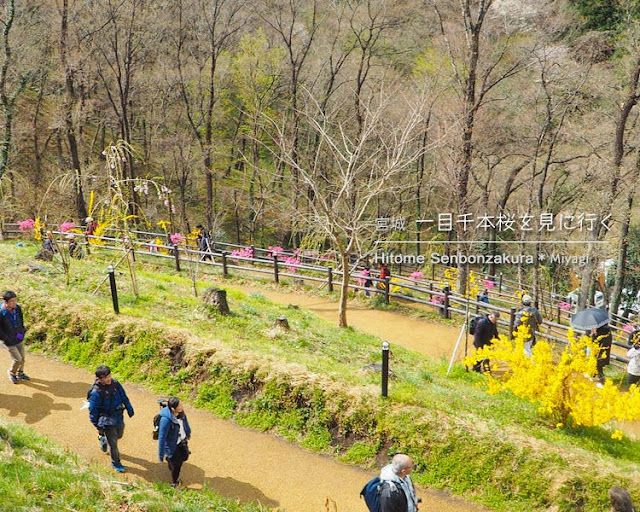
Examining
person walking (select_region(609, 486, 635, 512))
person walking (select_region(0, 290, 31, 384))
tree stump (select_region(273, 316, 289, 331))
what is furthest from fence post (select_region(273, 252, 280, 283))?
person walking (select_region(609, 486, 635, 512))

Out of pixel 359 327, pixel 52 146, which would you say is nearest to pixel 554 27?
pixel 359 327

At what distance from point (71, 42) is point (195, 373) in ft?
64.4

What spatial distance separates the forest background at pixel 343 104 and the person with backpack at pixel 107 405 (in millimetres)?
9702

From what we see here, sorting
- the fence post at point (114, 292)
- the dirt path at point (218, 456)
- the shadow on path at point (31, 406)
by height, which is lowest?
the dirt path at point (218, 456)

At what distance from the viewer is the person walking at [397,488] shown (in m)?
4.76

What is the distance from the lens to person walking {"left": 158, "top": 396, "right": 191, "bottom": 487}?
5.93 m

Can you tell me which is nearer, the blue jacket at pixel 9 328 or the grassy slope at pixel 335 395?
the grassy slope at pixel 335 395

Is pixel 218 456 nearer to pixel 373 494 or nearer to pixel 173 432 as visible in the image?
pixel 173 432

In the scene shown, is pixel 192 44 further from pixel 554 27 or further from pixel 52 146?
pixel 554 27

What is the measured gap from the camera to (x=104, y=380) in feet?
20.1

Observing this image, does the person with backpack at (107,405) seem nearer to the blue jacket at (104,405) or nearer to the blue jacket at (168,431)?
the blue jacket at (104,405)

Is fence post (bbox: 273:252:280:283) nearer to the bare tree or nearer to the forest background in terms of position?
the bare tree

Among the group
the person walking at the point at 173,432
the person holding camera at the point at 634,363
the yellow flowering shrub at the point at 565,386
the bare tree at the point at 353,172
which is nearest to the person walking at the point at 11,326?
the person walking at the point at 173,432

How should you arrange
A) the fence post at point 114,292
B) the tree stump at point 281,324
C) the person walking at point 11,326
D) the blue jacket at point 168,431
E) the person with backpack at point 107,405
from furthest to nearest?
the tree stump at point 281,324
the fence post at point 114,292
the person walking at point 11,326
the person with backpack at point 107,405
the blue jacket at point 168,431
